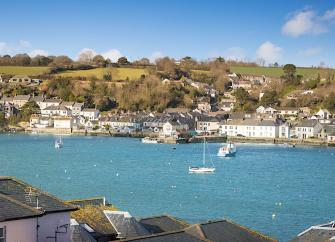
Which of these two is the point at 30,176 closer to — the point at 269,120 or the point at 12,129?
the point at 269,120

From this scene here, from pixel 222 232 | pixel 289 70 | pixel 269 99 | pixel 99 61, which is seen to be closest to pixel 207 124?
pixel 269 99

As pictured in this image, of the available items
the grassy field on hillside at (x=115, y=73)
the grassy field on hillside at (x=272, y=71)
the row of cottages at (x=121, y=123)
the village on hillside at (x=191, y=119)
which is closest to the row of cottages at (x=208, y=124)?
the village on hillside at (x=191, y=119)

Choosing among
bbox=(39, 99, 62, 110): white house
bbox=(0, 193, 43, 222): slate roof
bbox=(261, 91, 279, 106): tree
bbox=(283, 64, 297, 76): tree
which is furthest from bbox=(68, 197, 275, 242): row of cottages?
bbox=(283, 64, 297, 76): tree

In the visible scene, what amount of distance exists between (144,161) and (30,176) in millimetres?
7224

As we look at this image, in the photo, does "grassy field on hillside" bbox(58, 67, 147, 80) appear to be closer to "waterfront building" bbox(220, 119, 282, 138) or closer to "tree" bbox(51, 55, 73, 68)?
"tree" bbox(51, 55, 73, 68)

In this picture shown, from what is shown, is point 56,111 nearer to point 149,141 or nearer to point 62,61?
point 149,141

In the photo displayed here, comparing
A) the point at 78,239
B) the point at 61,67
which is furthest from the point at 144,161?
the point at 61,67

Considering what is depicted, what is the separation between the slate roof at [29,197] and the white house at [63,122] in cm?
4582

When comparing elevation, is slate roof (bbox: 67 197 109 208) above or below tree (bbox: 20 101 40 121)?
below

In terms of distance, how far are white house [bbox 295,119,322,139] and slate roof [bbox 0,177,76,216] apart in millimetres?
38778

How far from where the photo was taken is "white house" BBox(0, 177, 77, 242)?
4.88 metres

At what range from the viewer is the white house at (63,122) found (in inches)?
2019

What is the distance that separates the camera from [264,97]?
56719 mm

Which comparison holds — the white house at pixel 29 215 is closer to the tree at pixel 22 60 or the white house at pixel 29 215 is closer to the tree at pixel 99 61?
the tree at pixel 99 61
